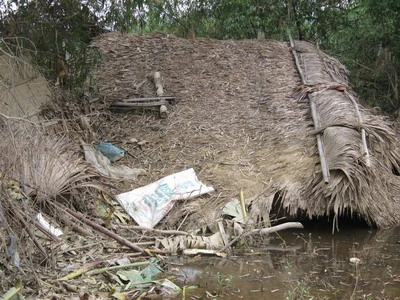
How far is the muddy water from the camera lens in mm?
3943

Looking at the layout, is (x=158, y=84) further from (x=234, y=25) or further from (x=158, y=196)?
(x=234, y=25)

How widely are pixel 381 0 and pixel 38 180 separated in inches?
278

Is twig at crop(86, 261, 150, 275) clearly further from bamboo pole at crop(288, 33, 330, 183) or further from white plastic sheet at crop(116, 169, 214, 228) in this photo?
bamboo pole at crop(288, 33, 330, 183)

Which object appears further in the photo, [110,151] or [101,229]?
[110,151]

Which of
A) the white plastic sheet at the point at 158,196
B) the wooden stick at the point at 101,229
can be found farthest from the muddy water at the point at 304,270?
the white plastic sheet at the point at 158,196

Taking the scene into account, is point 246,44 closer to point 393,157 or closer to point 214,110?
point 214,110

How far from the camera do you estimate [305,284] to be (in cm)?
408

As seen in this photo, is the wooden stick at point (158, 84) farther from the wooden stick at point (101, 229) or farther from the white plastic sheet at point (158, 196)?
the wooden stick at point (101, 229)

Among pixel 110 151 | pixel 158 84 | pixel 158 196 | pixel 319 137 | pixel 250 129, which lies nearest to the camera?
pixel 158 196

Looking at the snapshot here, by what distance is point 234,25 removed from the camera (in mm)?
11992

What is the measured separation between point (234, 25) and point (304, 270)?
8.42m

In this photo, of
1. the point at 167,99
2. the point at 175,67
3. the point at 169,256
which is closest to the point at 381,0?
the point at 175,67

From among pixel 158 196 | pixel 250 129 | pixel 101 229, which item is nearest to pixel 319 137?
pixel 250 129

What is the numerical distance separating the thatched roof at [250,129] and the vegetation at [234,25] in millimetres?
756
